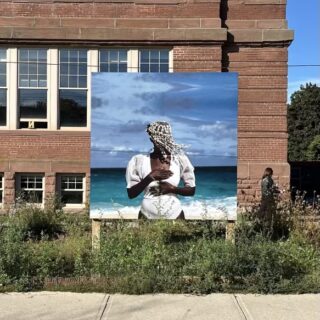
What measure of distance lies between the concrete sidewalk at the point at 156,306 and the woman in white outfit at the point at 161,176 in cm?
222

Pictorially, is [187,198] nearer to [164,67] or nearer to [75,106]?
[164,67]

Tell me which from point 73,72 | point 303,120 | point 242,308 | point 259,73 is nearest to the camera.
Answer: point 242,308

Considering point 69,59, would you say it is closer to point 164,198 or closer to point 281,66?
point 281,66

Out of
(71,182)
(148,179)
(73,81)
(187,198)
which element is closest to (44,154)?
(71,182)

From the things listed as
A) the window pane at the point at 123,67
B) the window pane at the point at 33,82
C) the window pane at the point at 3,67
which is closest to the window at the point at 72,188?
the window pane at the point at 33,82

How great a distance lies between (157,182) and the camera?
342 inches

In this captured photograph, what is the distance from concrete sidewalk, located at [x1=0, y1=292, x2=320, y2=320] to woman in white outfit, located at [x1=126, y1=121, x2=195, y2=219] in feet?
7.29

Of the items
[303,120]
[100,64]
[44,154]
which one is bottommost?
[44,154]

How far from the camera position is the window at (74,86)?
1658cm

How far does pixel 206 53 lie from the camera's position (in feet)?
53.9

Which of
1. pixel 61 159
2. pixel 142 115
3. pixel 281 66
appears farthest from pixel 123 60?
pixel 142 115

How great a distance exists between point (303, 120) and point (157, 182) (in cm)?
5663

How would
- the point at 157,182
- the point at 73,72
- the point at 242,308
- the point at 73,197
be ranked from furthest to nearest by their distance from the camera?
1. the point at 73,72
2. the point at 73,197
3. the point at 157,182
4. the point at 242,308

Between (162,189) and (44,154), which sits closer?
(162,189)
